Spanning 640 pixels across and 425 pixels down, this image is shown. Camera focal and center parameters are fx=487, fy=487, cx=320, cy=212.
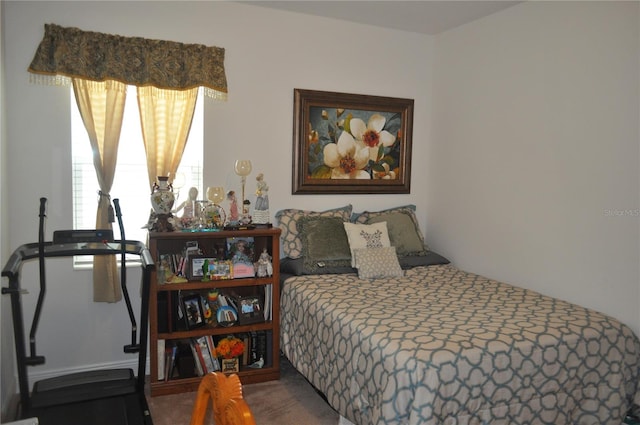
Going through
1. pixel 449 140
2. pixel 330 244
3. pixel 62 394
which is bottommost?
pixel 62 394

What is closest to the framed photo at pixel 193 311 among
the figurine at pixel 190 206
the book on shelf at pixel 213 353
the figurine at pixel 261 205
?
the book on shelf at pixel 213 353

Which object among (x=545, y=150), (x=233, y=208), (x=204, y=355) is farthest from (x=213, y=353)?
(x=545, y=150)

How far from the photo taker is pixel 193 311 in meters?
3.19

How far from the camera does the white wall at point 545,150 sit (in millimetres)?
2684

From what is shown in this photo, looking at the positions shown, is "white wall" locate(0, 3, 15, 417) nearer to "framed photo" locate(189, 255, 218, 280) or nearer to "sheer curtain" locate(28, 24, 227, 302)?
Answer: "sheer curtain" locate(28, 24, 227, 302)

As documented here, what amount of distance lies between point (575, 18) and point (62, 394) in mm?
3586

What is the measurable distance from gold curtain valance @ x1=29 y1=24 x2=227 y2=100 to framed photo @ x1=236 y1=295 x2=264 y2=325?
143 cm

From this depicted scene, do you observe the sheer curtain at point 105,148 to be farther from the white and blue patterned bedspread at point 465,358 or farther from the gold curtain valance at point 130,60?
the white and blue patterned bedspread at point 465,358

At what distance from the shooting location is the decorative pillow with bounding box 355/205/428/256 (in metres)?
3.82

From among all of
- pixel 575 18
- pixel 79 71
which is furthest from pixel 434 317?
pixel 79 71

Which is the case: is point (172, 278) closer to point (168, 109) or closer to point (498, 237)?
point (168, 109)

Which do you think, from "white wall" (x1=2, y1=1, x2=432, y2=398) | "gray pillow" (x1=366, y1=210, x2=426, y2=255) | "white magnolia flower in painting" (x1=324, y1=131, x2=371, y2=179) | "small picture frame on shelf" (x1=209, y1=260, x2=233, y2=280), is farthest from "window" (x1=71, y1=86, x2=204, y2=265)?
"gray pillow" (x1=366, y1=210, x2=426, y2=255)

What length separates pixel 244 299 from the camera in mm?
3311

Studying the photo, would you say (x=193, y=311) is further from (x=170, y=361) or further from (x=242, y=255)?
(x=242, y=255)
